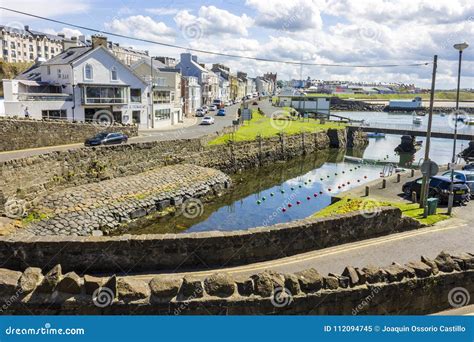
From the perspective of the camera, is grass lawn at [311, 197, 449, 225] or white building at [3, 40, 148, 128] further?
white building at [3, 40, 148, 128]

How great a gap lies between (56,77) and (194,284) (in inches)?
1932

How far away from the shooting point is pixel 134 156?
36.5m

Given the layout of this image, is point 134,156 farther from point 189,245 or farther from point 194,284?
point 194,284

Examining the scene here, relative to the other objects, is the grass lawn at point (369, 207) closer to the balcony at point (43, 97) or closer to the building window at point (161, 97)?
the balcony at point (43, 97)

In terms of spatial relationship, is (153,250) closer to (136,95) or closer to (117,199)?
(117,199)

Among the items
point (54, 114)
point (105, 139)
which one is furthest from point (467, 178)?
point (54, 114)

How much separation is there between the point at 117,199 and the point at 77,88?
25612mm

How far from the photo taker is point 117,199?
29.6 meters

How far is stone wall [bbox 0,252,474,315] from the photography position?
8711mm

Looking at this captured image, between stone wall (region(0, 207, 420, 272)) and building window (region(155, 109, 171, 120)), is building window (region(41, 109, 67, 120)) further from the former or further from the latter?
stone wall (region(0, 207, 420, 272))

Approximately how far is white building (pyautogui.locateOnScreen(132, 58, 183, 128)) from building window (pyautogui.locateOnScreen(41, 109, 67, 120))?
13941 mm

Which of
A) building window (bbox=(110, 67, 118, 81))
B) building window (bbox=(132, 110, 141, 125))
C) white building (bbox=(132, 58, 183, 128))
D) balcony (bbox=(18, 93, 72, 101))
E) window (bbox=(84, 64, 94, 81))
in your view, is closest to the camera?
balcony (bbox=(18, 93, 72, 101))

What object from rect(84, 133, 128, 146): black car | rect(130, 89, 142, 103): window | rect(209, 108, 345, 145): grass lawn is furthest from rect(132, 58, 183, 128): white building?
rect(84, 133, 128, 146): black car

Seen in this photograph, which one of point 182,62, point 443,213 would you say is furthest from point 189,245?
point 182,62
